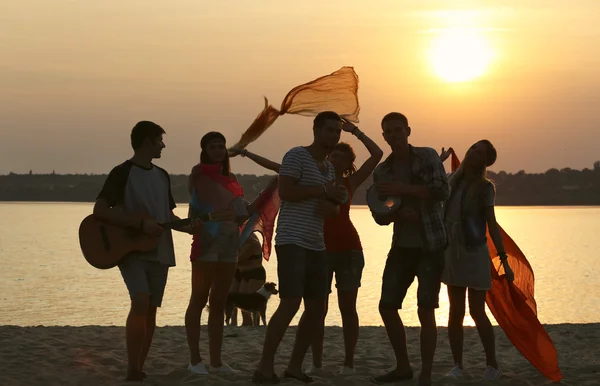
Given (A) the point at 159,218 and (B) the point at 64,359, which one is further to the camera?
(B) the point at 64,359

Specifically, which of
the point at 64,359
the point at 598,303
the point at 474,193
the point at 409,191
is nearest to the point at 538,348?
the point at 474,193

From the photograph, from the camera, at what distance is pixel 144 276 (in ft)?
24.4

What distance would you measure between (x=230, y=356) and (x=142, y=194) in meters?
2.51

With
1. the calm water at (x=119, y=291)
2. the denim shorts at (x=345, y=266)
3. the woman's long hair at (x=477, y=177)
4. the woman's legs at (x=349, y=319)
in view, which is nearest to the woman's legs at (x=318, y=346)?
the woman's legs at (x=349, y=319)

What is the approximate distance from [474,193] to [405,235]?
0.85 meters

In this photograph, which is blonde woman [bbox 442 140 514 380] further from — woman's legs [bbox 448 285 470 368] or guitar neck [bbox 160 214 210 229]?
guitar neck [bbox 160 214 210 229]

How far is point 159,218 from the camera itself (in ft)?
24.9

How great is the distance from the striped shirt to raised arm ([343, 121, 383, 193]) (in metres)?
0.68

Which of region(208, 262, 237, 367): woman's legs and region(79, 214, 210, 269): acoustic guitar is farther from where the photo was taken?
region(208, 262, 237, 367): woman's legs

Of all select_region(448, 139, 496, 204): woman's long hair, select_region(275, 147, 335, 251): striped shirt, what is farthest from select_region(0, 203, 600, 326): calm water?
select_region(275, 147, 335, 251): striped shirt

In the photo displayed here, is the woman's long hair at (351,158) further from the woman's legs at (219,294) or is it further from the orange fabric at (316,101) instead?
the woman's legs at (219,294)

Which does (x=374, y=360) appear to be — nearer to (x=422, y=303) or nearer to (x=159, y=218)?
(x=422, y=303)

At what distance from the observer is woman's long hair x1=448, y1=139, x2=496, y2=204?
8219 millimetres

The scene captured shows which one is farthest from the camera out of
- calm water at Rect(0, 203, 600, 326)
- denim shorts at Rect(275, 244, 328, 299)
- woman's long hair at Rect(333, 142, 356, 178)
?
calm water at Rect(0, 203, 600, 326)
